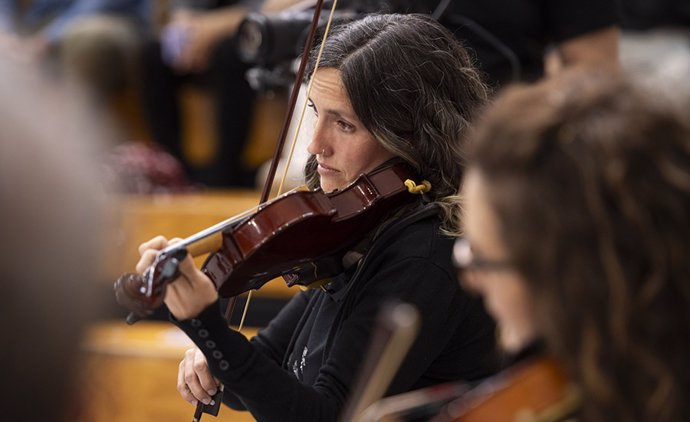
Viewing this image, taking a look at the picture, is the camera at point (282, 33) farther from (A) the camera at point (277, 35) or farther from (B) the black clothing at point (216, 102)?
(B) the black clothing at point (216, 102)

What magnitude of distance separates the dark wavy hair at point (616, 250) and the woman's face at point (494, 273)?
34mm

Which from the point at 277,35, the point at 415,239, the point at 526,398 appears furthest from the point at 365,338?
the point at 277,35

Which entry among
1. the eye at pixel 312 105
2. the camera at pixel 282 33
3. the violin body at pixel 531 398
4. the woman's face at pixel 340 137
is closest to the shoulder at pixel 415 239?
the woman's face at pixel 340 137

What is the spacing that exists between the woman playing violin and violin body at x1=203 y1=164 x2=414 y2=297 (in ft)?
0.10

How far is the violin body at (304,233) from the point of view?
4.56 feet

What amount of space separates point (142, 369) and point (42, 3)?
1.82 meters

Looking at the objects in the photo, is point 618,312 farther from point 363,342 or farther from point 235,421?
point 235,421

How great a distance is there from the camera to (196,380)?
1.53m

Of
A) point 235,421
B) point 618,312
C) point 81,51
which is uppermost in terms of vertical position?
point 618,312

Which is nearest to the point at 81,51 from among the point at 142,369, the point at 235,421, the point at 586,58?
the point at 142,369

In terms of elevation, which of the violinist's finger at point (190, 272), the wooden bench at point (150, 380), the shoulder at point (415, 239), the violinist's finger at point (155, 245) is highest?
the violinist's finger at point (155, 245)

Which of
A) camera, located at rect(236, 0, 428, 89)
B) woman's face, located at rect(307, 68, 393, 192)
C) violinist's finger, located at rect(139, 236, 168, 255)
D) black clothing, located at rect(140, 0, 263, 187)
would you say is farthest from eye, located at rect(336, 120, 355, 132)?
black clothing, located at rect(140, 0, 263, 187)

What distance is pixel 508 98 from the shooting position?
978mm

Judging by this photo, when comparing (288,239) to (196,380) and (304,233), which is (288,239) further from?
(196,380)
